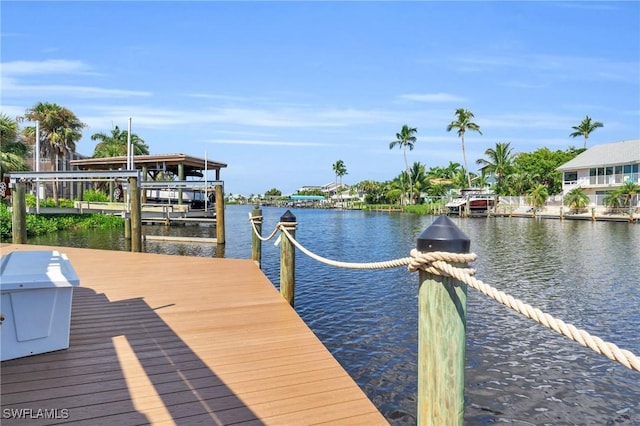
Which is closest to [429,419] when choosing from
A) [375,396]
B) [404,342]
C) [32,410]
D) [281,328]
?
[32,410]

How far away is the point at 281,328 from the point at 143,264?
5733mm

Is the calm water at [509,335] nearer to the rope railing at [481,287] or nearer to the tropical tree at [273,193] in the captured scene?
the rope railing at [481,287]

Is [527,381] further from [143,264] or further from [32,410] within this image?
[143,264]

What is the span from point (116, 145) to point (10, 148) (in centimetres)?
2510

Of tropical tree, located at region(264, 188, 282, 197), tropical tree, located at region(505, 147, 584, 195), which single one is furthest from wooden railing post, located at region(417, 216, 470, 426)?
tropical tree, located at region(264, 188, 282, 197)

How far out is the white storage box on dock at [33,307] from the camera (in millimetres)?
3535

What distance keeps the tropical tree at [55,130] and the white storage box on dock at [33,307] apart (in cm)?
3642

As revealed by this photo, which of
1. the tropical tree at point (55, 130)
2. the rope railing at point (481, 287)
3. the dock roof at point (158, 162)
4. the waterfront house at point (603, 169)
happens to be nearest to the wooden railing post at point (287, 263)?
the rope railing at point (481, 287)

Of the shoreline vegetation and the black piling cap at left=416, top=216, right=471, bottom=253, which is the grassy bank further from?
the black piling cap at left=416, top=216, right=471, bottom=253

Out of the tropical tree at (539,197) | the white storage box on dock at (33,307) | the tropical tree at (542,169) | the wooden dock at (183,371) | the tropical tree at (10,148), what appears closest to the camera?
the wooden dock at (183,371)

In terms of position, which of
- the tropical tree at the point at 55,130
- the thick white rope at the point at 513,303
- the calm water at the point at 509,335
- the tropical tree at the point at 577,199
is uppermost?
the tropical tree at the point at 55,130

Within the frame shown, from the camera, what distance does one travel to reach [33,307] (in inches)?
144

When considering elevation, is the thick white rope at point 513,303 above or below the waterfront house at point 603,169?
below

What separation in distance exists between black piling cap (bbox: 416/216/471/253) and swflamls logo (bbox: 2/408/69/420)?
2806 mm
